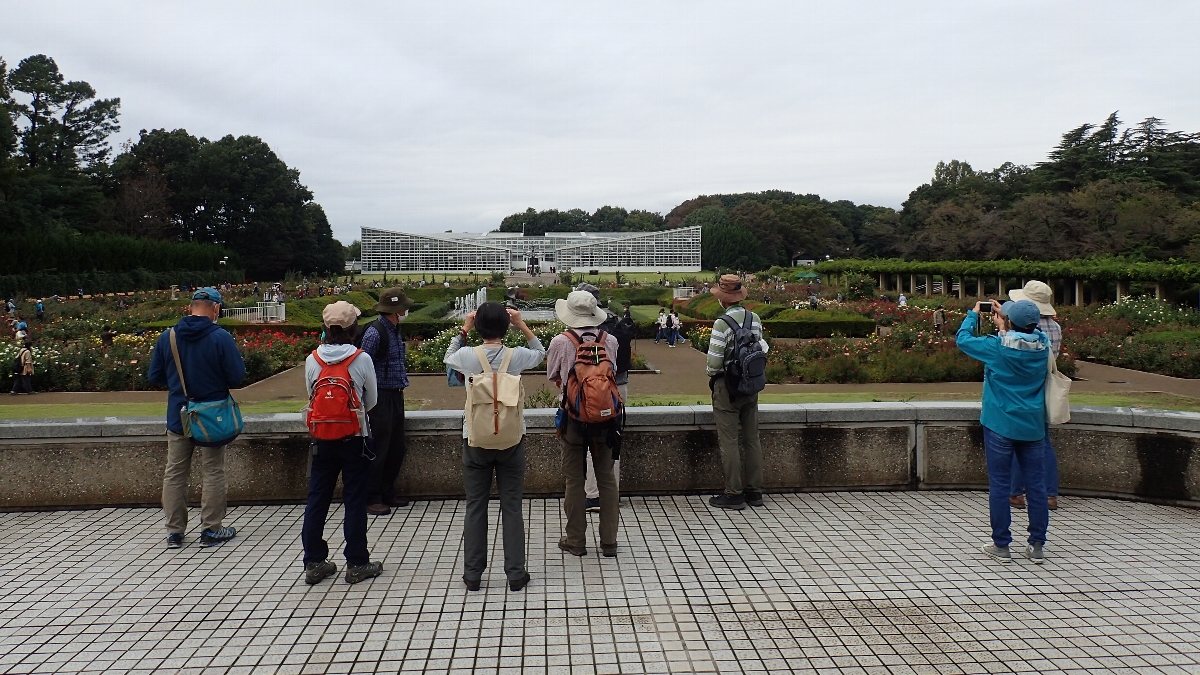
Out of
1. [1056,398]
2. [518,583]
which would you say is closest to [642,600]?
[518,583]

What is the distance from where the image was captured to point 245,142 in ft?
219

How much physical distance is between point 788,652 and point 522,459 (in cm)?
166

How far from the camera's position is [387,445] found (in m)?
5.36

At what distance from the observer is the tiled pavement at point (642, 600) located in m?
3.43

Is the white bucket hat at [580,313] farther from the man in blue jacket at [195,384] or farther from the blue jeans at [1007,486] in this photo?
the blue jeans at [1007,486]

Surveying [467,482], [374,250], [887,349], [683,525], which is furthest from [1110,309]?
[374,250]

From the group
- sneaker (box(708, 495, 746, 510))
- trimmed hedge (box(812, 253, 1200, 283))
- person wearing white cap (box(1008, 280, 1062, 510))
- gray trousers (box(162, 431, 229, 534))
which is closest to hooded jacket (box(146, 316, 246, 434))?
gray trousers (box(162, 431, 229, 534))

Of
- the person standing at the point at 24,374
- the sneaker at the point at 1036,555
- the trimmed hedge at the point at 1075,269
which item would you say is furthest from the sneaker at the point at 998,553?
the trimmed hedge at the point at 1075,269

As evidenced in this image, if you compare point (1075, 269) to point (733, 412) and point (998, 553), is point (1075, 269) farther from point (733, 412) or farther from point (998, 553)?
point (998, 553)

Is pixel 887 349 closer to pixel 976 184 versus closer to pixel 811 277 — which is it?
pixel 811 277

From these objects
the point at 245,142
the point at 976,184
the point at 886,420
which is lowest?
the point at 886,420

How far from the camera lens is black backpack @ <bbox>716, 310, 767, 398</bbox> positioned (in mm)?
5375

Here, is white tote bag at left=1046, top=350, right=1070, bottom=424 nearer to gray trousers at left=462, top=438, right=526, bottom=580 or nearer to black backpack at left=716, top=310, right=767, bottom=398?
black backpack at left=716, top=310, right=767, bottom=398

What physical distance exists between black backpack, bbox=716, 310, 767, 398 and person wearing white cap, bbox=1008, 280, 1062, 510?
159 centimetres
